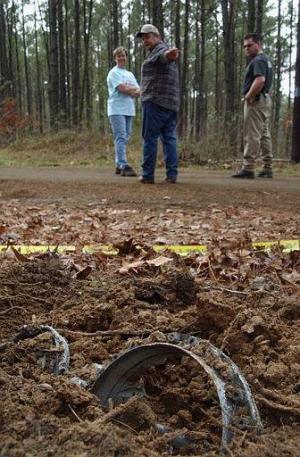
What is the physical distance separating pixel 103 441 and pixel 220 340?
78cm

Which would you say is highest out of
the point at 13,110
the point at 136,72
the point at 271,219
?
the point at 136,72

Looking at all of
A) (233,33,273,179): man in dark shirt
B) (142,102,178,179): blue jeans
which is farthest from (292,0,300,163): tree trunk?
(142,102,178,179): blue jeans

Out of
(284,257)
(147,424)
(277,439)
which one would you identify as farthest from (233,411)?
(284,257)

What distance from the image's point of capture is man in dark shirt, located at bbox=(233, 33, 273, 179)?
29.3 ft

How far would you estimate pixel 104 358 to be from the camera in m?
1.93

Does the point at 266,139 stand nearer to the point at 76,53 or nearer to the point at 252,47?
the point at 252,47

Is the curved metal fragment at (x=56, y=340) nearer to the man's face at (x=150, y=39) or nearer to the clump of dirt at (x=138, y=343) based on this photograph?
the clump of dirt at (x=138, y=343)

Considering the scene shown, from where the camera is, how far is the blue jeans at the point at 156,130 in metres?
8.01

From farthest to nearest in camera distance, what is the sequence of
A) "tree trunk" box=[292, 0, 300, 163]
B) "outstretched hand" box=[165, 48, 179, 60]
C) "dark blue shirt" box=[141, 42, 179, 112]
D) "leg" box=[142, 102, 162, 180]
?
"tree trunk" box=[292, 0, 300, 163] < "leg" box=[142, 102, 162, 180] < "dark blue shirt" box=[141, 42, 179, 112] < "outstretched hand" box=[165, 48, 179, 60]

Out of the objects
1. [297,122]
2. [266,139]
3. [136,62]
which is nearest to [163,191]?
[266,139]

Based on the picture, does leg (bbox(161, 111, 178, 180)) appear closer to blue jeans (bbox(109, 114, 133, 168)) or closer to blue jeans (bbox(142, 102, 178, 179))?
blue jeans (bbox(142, 102, 178, 179))

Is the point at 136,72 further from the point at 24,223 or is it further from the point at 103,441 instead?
the point at 103,441

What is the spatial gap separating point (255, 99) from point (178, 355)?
8.14 metres

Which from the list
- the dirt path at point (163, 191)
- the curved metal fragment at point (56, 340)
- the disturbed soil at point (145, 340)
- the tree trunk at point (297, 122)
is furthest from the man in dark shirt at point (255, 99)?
the curved metal fragment at point (56, 340)
